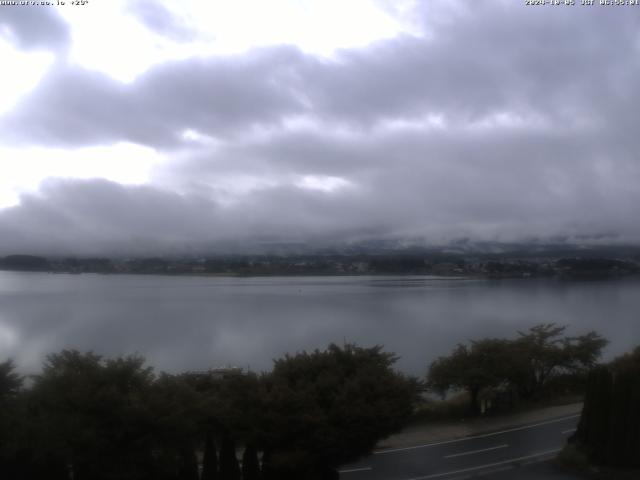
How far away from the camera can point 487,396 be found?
19.8 meters

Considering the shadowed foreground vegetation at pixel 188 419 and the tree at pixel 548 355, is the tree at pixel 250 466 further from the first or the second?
the tree at pixel 548 355

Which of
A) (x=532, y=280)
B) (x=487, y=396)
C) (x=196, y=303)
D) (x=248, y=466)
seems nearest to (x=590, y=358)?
(x=487, y=396)

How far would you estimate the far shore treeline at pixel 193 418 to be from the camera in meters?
9.80

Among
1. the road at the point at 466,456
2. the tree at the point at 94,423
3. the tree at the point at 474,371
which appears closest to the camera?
the tree at the point at 94,423

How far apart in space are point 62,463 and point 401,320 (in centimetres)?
3639

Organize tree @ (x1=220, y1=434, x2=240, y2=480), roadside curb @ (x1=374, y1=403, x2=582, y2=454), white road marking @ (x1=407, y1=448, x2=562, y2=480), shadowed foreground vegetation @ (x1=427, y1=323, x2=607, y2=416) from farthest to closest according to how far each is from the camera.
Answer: shadowed foreground vegetation @ (x1=427, y1=323, x2=607, y2=416), roadside curb @ (x1=374, y1=403, x2=582, y2=454), white road marking @ (x1=407, y1=448, x2=562, y2=480), tree @ (x1=220, y1=434, x2=240, y2=480)

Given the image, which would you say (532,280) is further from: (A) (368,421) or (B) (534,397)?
(A) (368,421)

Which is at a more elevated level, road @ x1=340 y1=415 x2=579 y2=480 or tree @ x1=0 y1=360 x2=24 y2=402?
tree @ x1=0 y1=360 x2=24 y2=402

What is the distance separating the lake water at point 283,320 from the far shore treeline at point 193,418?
52.7 feet

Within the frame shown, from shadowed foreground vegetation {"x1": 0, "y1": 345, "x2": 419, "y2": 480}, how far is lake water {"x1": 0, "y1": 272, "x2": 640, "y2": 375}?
16.1m

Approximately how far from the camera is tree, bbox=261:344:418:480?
1116 cm

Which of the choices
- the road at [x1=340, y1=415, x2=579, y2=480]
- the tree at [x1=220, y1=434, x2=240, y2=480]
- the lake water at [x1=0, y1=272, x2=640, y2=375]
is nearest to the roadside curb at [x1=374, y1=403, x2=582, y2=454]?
the road at [x1=340, y1=415, x2=579, y2=480]

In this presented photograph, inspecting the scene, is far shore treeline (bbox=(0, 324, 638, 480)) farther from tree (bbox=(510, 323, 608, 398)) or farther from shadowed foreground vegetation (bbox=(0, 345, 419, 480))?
tree (bbox=(510, 323, 608, 398))

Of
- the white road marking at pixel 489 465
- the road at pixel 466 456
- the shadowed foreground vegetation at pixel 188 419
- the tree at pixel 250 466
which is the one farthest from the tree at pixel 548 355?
the tree at pixel 250 466
